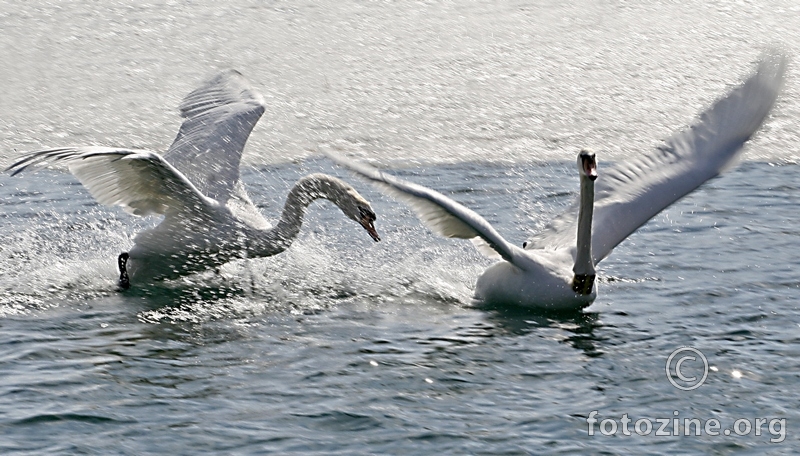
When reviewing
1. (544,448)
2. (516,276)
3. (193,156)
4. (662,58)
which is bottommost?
(544,448)

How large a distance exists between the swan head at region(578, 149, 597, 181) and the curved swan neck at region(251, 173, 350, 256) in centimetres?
179

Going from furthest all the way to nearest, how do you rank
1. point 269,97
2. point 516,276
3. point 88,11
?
point 88,11, point 269,97, point 516,276

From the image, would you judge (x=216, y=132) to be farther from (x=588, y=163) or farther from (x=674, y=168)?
(x=674, y=168)

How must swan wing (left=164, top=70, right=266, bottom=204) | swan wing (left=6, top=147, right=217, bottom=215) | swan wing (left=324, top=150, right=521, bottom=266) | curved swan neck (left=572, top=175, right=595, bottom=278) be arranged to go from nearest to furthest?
swan wing (left=324, top=150, right=521, bottom=266) → swan wing (left=6, top=147, right=217, bottom=215) → curved swan neck (left=572, top=175, right=595, bottom=278) → swan wing (left=164, top=70, right=266, bottom=204)

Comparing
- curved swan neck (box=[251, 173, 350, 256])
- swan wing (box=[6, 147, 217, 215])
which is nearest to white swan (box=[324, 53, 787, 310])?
curved swan neck (box=[251, 173, 350, 256])

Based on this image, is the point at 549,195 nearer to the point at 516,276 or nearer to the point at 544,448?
the point at 516,276

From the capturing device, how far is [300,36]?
15.3 m

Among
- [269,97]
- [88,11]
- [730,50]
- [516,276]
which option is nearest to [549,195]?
[516,276]

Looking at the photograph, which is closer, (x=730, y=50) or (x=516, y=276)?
(x=516, y=276)

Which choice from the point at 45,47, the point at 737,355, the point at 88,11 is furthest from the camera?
the point at 88,11

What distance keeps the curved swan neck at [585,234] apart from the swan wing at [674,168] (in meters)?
0.54

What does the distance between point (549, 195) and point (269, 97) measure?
3.97 metres

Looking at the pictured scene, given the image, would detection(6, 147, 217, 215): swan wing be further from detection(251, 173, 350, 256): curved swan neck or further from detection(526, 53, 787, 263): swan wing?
detection(526, 53, 787, 263): swan wing

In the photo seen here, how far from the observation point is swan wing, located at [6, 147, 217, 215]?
7262 mm
